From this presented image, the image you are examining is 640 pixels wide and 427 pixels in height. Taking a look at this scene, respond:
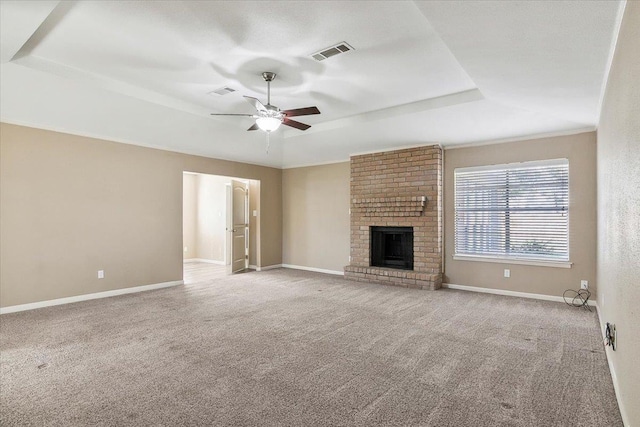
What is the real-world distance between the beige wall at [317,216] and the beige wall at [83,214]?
8.02ft

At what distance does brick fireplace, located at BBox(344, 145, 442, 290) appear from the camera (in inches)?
236

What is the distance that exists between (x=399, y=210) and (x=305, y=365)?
408 cm

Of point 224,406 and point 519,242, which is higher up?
point 519,242

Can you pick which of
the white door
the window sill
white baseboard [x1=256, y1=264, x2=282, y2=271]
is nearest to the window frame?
the window sill

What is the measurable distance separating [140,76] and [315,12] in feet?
→ 8.01

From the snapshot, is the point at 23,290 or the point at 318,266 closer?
the point at 23,290

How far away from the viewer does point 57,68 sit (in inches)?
144

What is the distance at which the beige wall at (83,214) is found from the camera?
4.45 metres

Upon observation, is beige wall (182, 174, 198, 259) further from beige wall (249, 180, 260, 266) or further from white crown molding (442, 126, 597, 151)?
white crown molding (442, 126, 597, 151)

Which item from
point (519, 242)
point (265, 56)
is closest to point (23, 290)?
point (265, 56)

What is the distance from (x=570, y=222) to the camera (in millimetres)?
4941

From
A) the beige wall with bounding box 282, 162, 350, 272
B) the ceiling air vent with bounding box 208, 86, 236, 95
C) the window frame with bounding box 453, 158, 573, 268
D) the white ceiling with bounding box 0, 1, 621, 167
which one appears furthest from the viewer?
the beige wall with bounding box 282, 162, 350, 272

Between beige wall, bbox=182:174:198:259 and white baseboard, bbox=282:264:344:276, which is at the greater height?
beige wall, bbox=182:174:198:259

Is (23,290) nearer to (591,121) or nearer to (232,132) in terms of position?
(232,132)
